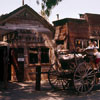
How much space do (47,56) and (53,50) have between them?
2.31ft

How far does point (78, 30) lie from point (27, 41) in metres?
5.81

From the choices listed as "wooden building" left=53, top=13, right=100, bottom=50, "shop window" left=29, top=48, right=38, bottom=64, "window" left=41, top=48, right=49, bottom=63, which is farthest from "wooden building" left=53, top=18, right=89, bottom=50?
"shop window" left=29, top=48, right=38, bottom=64

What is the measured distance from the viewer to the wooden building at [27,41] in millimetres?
13797

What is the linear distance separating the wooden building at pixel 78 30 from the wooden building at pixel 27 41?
7.49ft

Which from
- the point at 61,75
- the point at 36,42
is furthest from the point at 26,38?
the point at 61,75

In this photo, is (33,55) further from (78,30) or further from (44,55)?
(78,30)

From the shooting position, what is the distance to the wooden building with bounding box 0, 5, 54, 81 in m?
13.8

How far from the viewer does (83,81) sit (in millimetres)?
8250

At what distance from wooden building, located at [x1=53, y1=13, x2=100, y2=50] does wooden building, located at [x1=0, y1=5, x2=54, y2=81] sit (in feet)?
7.49

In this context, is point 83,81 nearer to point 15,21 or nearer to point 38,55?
point 38,55

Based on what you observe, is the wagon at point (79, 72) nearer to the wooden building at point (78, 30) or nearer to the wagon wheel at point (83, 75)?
the wagon wheel at point (83, 75)

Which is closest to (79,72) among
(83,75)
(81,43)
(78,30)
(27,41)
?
(83,75)

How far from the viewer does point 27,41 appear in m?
14.3

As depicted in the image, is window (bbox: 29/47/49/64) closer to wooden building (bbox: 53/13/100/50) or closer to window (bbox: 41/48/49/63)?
window (bbox: 41/48/49/63)
